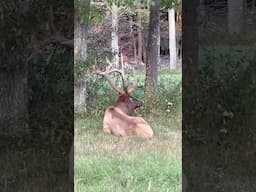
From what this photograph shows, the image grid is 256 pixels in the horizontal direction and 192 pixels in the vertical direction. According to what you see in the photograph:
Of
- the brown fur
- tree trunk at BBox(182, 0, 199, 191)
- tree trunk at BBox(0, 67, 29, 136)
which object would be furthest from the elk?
tree trunk at BBox(0, 67, 29, 136)

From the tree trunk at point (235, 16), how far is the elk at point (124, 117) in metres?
0.92

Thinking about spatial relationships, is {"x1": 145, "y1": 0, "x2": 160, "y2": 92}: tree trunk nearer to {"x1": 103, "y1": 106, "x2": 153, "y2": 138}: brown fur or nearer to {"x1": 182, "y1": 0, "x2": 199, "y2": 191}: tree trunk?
{"x1": 103, "y1": 106, "x2": 153, "y2": 138}: brown fur

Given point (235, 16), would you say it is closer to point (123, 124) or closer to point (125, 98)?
Result: point (125, 98)

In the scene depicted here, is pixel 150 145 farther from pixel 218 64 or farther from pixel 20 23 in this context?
pixel 20 23

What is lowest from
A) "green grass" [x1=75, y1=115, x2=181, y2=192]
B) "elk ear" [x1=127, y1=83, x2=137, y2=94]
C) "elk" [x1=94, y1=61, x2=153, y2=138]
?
"green grass" [x1=75, y1=115, x2=181, y2=192]

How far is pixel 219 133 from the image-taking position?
5.03ft

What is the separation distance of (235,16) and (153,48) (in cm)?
175

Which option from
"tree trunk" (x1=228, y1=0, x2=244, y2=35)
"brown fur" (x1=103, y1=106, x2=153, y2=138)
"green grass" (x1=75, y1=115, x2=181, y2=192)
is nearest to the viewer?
"tree trunk" (x1=228, y1=0, x2=244, y2=35)

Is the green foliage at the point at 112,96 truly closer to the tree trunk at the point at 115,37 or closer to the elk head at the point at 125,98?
the elk head at the point at 125,98

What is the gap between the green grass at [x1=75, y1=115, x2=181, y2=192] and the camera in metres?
1.81

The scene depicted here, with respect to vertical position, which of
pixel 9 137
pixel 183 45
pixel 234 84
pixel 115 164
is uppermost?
pixel 183 45

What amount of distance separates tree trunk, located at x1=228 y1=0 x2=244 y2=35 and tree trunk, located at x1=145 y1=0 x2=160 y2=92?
0.90 metres

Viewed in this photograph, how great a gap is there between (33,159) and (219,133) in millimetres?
527

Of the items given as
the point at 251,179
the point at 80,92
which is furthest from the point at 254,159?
the point at 80,92
